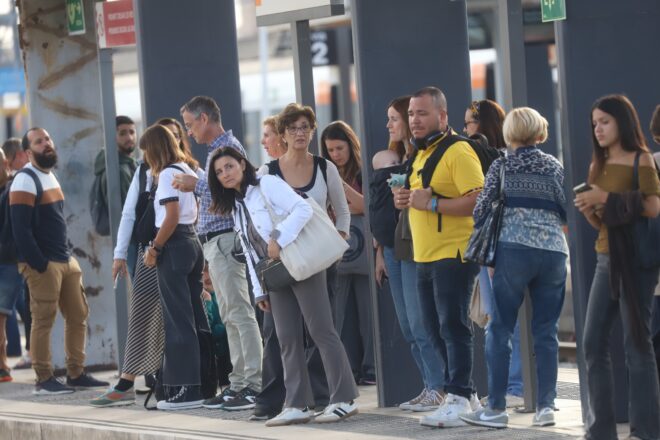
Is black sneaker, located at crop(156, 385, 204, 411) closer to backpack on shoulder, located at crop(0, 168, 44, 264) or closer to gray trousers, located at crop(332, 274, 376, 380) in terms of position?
gray trousers, located at crop(332, 274, 376, 380)

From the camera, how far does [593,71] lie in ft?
26.4

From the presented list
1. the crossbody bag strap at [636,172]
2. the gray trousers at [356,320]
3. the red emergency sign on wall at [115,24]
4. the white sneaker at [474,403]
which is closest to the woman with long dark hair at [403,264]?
the white sneaker at [474,403]

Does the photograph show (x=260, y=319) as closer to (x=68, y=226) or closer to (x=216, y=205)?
(x=216, y=205)

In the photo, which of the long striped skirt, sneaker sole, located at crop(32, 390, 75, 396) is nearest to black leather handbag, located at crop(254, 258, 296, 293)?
the long striped skirt

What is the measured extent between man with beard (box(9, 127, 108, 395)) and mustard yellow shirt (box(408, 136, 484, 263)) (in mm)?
3844

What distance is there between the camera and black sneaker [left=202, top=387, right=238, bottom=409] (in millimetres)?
9938

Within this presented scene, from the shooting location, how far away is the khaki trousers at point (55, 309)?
11445 mm

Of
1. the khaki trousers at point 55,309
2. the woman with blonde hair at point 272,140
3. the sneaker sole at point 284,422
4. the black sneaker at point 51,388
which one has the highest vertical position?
the woman with blonde hair at point 272,140

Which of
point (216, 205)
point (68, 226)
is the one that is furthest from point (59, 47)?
point (216, 205)

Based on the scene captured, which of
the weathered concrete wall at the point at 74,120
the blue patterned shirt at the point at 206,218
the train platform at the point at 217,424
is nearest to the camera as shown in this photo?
the train platform at the point at 217,424

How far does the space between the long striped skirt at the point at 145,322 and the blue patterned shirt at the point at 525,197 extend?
118 inches

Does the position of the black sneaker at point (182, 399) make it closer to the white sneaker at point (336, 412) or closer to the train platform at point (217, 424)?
the train platform at point (217, 424)

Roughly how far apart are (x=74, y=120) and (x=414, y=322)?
531 cm

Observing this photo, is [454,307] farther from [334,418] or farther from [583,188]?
[583,188]
